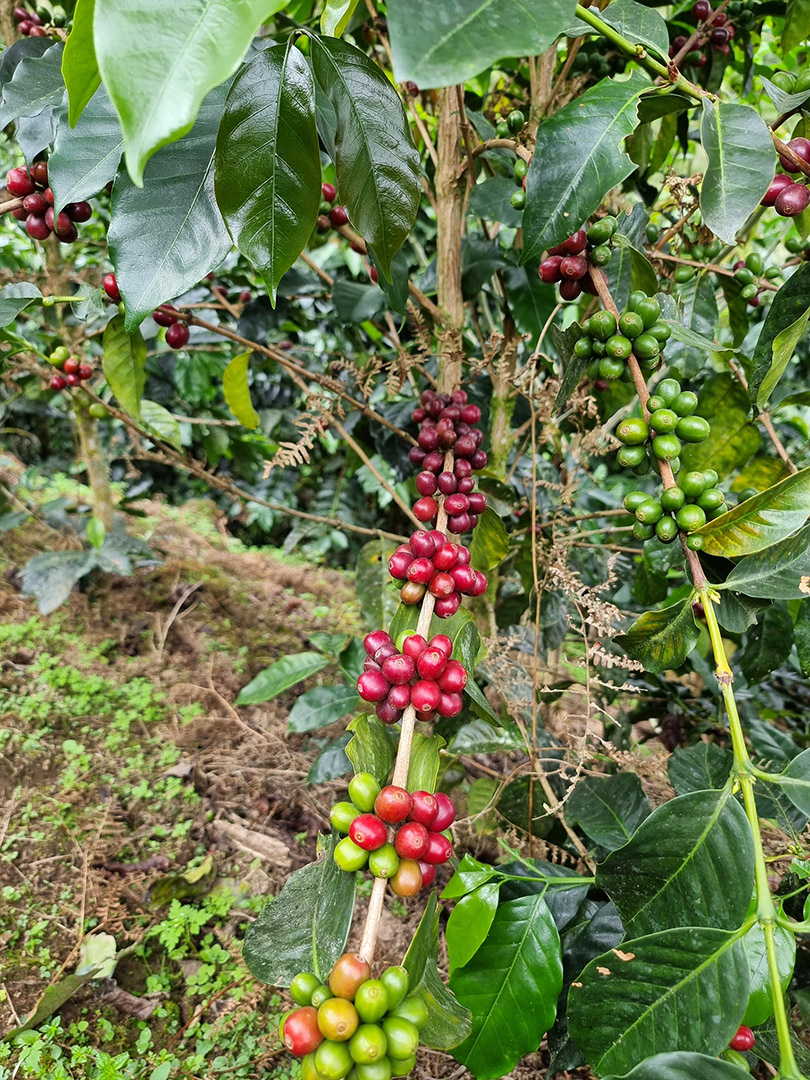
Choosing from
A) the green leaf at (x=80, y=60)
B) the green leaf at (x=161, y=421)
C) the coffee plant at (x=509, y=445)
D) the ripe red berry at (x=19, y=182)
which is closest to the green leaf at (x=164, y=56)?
the coffee plant at (x=509, y=445)

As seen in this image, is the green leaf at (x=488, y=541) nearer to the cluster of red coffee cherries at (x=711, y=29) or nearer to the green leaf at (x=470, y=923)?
the green leaf at (x=470, y=923)

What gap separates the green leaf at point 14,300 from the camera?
74 cm

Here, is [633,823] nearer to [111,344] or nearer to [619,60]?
[111,344]

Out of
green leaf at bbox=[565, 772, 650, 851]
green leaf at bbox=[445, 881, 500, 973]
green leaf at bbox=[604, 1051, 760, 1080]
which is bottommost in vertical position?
green leaf at bbox=[565, 772, 650, 851]

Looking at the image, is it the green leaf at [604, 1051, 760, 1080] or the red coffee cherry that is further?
the red coffee cherry

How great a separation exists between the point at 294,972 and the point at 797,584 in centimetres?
48

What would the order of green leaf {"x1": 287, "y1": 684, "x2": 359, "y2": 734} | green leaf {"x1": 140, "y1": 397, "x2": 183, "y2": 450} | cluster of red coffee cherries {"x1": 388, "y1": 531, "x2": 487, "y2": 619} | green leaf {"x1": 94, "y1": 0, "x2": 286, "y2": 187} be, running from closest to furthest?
green leaf {"x1": 94, "y1": 0, "x2": 286, "y2": 187}
cluster of red coffee cherries {"x1": 388, "y1": 531, "x2": 487, "y2": 619}
green leaf {"x1": 287, "y1": 684, "x2": 359, "y2": 734}
green leaf {"x1": 140, "y1": 397, "x2": 183, "y2": 450}

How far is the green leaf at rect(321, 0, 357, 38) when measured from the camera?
552mm

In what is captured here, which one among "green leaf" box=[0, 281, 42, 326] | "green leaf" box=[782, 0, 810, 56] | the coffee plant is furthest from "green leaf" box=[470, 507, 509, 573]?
"green leaf" box=[782, 0, 810, 56]

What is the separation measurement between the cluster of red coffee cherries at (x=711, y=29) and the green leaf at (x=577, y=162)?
594 mm

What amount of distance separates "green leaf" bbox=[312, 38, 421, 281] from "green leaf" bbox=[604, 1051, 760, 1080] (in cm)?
63

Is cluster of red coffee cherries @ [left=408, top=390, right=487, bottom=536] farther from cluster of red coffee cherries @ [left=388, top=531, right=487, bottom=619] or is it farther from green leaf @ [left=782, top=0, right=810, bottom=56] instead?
green leaf @ [left=782, top=0, right=810, bottom=56]

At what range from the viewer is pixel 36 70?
71cm

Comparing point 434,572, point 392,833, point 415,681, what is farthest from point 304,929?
point 434,572
